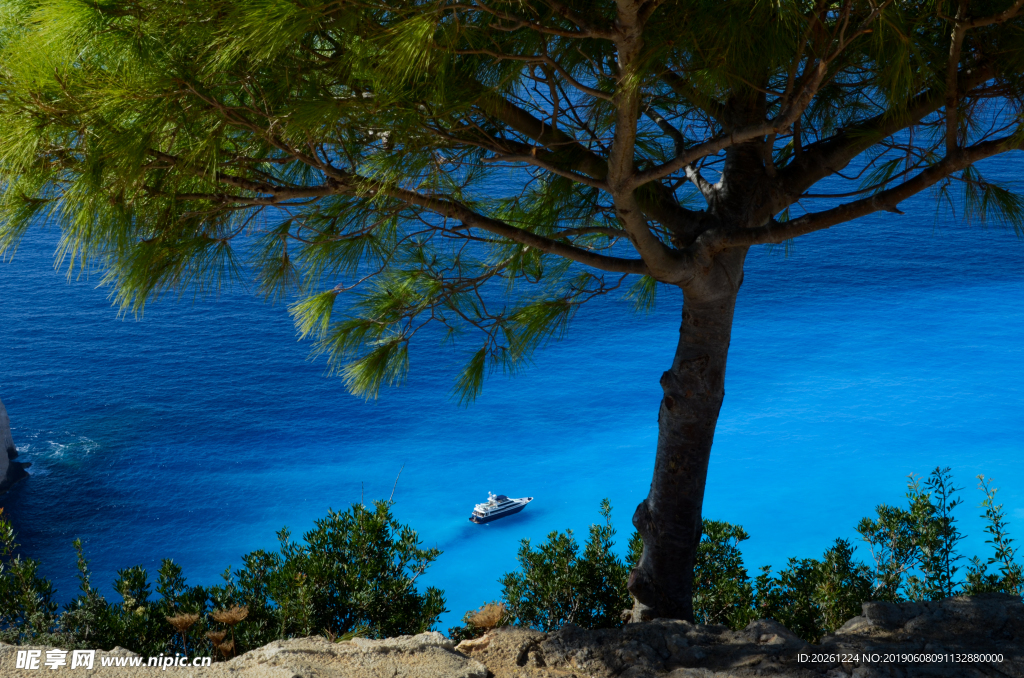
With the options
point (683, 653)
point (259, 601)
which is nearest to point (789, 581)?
point (683, 653)

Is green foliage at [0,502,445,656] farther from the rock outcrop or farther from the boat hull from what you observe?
the rock outcrop

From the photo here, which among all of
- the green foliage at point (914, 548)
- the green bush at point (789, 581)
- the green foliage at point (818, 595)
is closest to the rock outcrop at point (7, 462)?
the green bush at point (789, 581)

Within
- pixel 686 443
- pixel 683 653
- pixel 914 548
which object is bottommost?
pixel 683 653

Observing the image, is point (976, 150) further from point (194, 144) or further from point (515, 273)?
point (194, 144)

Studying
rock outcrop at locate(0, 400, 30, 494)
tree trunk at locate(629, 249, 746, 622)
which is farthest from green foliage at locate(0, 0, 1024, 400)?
rock outcrop at locate(0, 400, 30, 494)

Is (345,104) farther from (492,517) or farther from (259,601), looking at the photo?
(492,517)

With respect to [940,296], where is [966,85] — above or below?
below

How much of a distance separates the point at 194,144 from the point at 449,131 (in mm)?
523

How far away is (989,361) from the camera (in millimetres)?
8039

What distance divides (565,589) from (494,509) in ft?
13.2

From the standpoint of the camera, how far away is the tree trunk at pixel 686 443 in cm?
198

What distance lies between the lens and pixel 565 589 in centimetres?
215

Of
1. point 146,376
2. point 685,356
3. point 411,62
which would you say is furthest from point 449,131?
point 146,376

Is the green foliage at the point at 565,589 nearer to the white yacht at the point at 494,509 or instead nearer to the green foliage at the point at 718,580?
the green foliage at the point at 718,580
